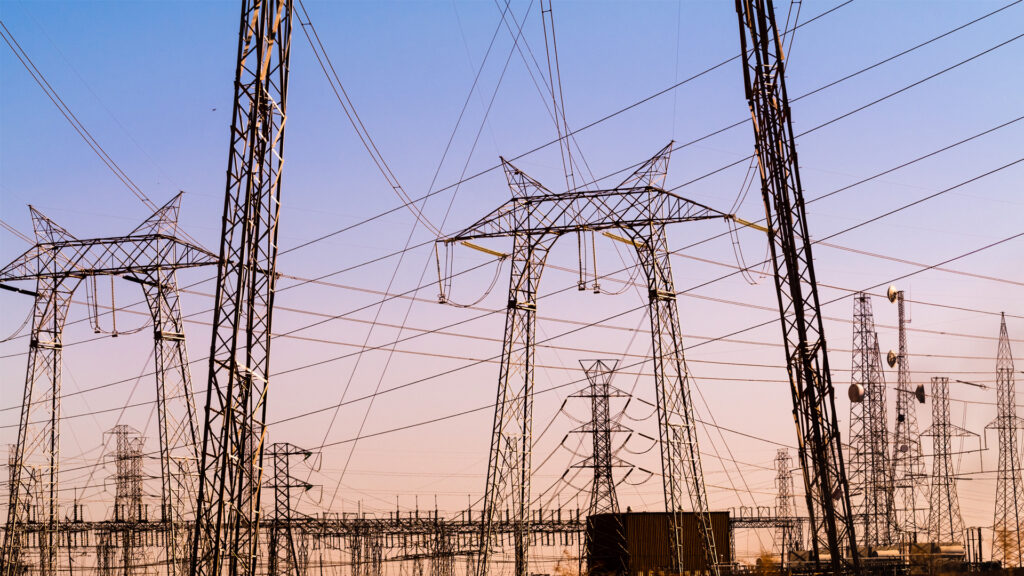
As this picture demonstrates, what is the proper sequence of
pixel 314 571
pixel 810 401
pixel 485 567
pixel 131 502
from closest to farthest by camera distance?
pixel 810 401 < pixel 485 567 < pixel 314 571 < pixel 131 502

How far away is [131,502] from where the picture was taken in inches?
3095

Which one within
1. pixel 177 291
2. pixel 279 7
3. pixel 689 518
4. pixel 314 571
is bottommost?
pixel 314 571

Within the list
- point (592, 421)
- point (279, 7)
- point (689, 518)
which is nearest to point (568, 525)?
point (592, 421)

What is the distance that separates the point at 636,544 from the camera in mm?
41031

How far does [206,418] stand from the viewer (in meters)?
20.8

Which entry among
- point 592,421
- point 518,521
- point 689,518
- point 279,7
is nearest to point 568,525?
point 592,421

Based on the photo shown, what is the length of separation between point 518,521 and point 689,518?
1194 cm

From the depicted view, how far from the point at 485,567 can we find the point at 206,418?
12897 mm

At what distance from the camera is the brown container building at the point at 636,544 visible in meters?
40.2

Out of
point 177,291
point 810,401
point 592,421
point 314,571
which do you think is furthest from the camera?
point 314,571

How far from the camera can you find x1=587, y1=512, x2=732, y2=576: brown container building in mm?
40219

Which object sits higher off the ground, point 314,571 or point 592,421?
point 592,421

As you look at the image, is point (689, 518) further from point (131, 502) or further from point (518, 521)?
point (131, 502)

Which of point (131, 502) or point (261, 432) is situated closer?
point (261, 432)
